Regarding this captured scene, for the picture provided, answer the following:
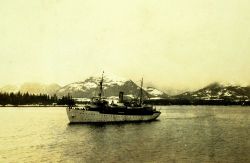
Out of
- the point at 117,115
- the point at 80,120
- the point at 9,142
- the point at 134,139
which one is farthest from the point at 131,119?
the point at 9,142

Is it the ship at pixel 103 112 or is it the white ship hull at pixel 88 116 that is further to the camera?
the ship at pixel 103 112

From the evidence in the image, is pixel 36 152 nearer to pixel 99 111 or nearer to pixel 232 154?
pixel 232 154

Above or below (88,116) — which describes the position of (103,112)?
above

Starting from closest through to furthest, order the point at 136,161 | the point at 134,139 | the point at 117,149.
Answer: the point at 136,161
the point at 117,149
the point at 134,139

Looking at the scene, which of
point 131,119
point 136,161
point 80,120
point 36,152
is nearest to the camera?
point 136,161

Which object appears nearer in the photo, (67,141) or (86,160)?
(86,160)

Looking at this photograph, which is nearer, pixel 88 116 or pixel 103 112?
pixel 88 116

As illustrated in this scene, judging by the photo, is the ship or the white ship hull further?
the ship

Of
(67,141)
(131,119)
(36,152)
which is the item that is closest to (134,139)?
(67,141)

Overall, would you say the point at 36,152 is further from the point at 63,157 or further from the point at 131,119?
the point at 131,119
